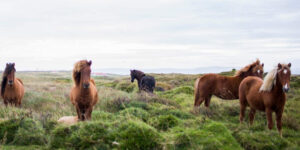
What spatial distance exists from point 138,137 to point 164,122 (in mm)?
1528

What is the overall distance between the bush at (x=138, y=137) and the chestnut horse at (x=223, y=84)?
5731 mm

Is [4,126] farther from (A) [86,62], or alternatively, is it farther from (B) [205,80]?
(B) [205,80]

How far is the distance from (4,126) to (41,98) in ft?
21.0

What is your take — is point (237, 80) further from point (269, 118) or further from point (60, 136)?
point (60, 136)

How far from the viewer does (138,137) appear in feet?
16.6

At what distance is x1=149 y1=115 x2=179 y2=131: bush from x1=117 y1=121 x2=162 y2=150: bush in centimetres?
110

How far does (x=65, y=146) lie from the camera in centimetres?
516

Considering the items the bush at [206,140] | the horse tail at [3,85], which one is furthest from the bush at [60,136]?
the horse tail at [3,85]

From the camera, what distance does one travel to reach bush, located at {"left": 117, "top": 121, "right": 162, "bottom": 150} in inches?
193

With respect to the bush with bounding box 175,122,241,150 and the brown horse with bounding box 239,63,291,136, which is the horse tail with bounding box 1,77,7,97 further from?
the brown horse with bounding box 239,63,291,136

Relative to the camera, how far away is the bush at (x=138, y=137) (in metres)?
4.90

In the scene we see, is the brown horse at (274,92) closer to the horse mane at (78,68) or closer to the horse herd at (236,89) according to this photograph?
the horse herd at (236,89)

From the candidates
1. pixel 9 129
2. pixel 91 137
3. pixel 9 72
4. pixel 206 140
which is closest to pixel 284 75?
pixel 206 140

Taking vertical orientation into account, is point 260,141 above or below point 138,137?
below
